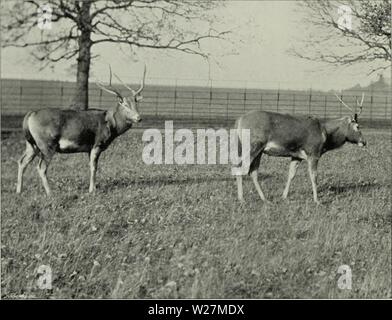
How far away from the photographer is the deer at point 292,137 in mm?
11375

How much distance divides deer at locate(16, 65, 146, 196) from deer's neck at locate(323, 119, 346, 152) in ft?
12.3

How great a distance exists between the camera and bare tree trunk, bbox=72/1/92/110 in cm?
2133

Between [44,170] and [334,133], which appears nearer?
[44,170]

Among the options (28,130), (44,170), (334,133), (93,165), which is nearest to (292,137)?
(334,133)

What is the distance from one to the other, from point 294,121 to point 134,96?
311cm

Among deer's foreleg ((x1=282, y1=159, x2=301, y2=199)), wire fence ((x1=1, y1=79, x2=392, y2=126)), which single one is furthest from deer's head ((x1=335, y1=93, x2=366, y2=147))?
wire fence ((x1=1, y1=79, x2=392, y2=126))

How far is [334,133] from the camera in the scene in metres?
12.5

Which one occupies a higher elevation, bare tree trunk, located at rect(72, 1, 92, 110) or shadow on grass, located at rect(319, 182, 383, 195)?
bare tree trunk, located at rect(72, 1, 92, 110)

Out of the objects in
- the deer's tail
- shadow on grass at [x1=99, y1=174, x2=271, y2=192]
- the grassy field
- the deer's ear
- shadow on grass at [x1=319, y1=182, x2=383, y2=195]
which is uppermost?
the deer's ear

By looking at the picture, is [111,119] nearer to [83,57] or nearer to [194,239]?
[194,239]

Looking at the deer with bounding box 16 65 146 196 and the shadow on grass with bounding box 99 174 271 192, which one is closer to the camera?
the deer with bounding box 16 65 146 196

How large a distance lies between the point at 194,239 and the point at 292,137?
4.42 meters

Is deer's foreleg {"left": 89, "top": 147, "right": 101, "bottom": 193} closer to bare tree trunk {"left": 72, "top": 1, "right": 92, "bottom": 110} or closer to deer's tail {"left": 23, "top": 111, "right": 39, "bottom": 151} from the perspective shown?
deer's tail {"left": 23, "top": 111, "right": 39, "bottom": 151}

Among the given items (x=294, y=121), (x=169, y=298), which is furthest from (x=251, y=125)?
(x=169, y=298)
